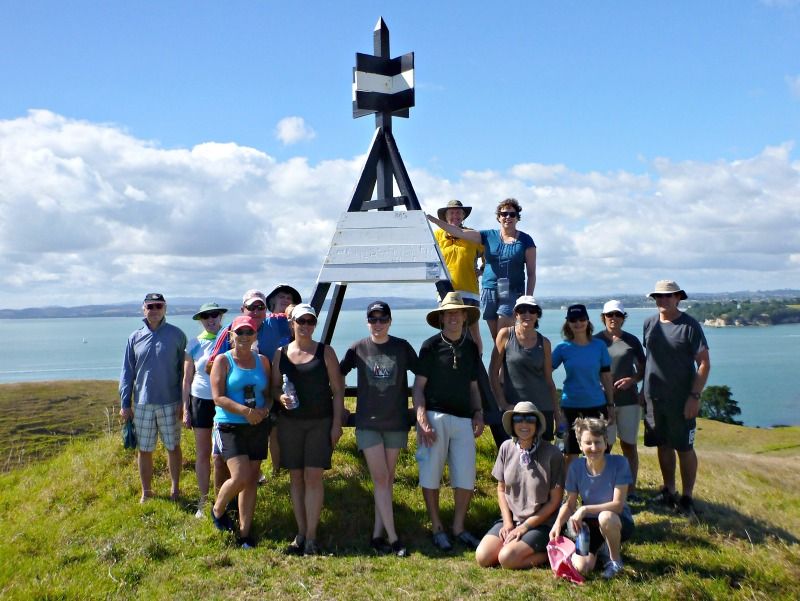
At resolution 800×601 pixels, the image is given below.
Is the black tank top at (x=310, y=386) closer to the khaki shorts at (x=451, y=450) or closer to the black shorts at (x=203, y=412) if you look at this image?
the khaki shorts at (x=451, y=450)

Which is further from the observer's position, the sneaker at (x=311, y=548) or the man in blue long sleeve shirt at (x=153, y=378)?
the man in blue long sleeve shirt at (x=153, y=378)

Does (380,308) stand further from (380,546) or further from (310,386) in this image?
(380,546)

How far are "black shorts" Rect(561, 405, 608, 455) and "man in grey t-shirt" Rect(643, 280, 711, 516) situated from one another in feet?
2.34

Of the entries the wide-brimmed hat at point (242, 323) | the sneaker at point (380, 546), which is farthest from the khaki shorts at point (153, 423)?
the sneaker at point (380, 546)

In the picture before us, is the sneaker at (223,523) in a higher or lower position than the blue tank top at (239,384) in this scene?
lower

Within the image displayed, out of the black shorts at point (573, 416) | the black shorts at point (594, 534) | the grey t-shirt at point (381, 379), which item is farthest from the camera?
the black shorts at point (573, 416)

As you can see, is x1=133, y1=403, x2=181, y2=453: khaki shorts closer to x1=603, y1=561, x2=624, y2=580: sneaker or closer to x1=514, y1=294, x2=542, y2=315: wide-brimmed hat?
x1=514, y1=294, x2=542, y2=315: wide-brimmed hat

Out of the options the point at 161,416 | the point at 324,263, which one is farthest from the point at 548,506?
the point at 161,416

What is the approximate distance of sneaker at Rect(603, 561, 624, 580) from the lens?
510cm

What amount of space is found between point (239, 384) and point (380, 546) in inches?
75.9

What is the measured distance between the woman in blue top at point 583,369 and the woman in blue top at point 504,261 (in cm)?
63

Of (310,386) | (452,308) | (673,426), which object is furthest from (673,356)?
(310,386)

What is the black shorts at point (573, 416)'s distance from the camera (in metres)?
6.32

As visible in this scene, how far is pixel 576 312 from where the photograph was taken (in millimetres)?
6254
